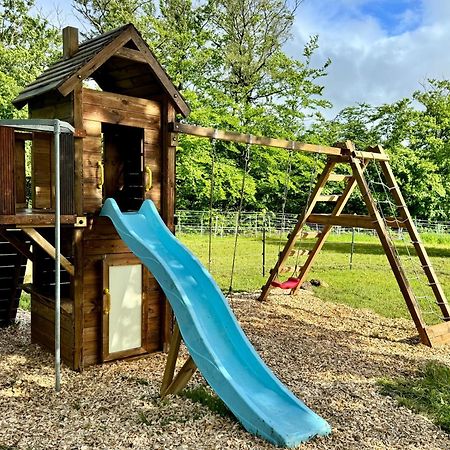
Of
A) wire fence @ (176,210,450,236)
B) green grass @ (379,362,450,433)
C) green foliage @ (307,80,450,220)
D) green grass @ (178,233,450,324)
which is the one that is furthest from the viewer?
green foliage @ (307,80,450,220)

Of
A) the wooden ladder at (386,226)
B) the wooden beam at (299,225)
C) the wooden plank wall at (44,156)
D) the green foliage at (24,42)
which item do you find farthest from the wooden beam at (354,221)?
the green foliage at (24,42)

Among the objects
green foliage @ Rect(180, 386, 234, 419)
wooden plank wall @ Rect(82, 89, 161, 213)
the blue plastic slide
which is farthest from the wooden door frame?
green foliage @ Rect(180, 386, 234, 419)

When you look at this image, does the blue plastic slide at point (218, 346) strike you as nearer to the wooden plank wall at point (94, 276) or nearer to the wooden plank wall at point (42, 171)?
the wooden plank wall at point (94, 276)

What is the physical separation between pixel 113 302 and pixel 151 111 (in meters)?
2.60

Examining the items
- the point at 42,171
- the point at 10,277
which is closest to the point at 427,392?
the point at 42,171

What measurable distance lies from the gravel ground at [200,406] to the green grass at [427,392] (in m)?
0.14

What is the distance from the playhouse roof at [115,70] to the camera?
585 centimetres

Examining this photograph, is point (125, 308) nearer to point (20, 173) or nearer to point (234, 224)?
point (20, 173)

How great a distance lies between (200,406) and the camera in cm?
494

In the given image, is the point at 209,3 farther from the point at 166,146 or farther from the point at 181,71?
the point at 166,146

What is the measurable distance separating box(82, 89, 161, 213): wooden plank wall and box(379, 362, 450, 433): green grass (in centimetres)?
395

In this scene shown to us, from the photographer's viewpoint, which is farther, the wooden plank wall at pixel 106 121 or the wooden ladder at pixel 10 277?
the wooden ladder at pixel 10 277

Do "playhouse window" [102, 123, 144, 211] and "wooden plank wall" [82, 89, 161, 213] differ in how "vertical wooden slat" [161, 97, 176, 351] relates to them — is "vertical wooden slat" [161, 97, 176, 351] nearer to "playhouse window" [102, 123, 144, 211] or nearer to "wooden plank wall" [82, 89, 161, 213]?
"wooden plank wall" [82, 89, 161, 213]

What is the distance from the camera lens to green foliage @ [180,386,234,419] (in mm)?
4805
